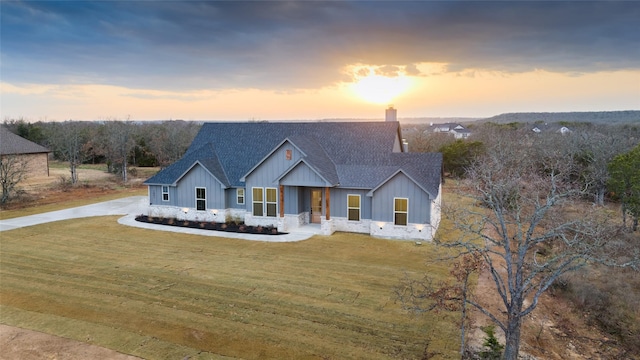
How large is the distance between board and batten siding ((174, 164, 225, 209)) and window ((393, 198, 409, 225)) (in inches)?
417

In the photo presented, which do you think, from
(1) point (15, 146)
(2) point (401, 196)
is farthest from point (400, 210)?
(1) point (15, 146)

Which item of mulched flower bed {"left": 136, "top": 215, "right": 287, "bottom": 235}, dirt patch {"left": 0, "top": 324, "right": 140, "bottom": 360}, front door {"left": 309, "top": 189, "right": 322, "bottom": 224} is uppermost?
front door {"left": 309, "top": 189, "right": 322, "bottom": 224}

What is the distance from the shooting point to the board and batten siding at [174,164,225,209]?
944 inches

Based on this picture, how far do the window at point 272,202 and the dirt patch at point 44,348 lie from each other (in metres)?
13.3

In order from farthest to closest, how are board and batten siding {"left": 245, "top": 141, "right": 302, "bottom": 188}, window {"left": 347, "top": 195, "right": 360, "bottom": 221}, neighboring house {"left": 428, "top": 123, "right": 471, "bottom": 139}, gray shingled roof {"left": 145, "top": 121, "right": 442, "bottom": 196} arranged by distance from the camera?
neighboring house {"left": 428, "top": 123, "right": 471, "bottom": 139}, board and batten siding {"left": 245, "top": 141, "right": 302, "bottom": 188}, gray shingled roof {"left": 145, "top": 121, "right": 442, "bottom": 196}, window {"left": 347, "top": 195, "right": 360, "bottom": 221}

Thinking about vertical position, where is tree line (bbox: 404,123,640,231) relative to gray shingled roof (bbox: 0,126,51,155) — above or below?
below

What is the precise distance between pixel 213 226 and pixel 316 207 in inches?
252

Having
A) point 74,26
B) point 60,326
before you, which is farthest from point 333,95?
point 60,326

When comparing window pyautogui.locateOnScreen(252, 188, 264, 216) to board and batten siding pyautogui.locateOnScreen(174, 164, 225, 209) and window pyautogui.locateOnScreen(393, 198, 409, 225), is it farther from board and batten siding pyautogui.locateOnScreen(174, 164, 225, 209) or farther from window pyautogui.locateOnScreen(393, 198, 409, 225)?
window pyautogui.locateOnScreen(393, 198, 409, 225)

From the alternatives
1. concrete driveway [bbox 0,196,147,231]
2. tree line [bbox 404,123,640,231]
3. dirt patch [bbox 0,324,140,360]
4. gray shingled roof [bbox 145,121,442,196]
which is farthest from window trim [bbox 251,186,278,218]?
dirt patch [bbox 0,324,140,360]

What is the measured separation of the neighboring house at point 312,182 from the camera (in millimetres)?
20766

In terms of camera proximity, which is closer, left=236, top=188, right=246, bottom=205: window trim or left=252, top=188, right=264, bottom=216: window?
left=252, top=188, right=264, bottom=216: window

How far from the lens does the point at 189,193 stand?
24.7m

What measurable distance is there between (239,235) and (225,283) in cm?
705
